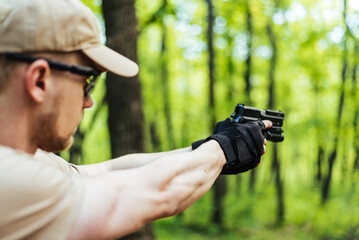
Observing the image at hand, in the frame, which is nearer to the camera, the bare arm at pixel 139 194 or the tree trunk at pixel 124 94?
the bare arm at pixel 139 194

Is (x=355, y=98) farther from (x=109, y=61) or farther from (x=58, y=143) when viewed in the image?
(x=58, y=143)

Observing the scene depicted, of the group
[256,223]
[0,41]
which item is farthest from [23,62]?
[256,223]

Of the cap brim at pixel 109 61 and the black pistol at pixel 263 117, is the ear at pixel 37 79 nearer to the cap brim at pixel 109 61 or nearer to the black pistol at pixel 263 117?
the cap brim at pixel 109 61

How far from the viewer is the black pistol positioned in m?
2.61

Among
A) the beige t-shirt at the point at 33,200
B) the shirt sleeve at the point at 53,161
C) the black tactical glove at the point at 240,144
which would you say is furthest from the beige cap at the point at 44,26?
the black tactical glove at the point at 240,144

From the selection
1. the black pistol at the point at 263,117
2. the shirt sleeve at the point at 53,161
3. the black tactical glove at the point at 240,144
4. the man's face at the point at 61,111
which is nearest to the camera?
the man's face at the point at 61,111

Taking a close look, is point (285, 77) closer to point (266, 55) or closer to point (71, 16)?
point (266, 55)

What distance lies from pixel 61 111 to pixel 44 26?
373mm

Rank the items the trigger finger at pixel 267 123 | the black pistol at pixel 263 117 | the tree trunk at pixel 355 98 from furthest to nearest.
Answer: the tree trunk at pixel 355 98 < the trigger finger at pixel 267 123 < the black pistol at pixel 263 117

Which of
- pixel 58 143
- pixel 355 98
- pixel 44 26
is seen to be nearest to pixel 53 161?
pixel 58 143

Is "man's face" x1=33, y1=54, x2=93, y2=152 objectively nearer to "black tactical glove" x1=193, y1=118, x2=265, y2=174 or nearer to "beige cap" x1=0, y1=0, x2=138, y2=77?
"beige cap" x1=0, y1=0, x2=138, y2=77

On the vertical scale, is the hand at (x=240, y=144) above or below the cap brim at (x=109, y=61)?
below

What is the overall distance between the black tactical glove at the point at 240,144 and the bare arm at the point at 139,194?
0.25 m

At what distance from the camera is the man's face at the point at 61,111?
1.50 meters
